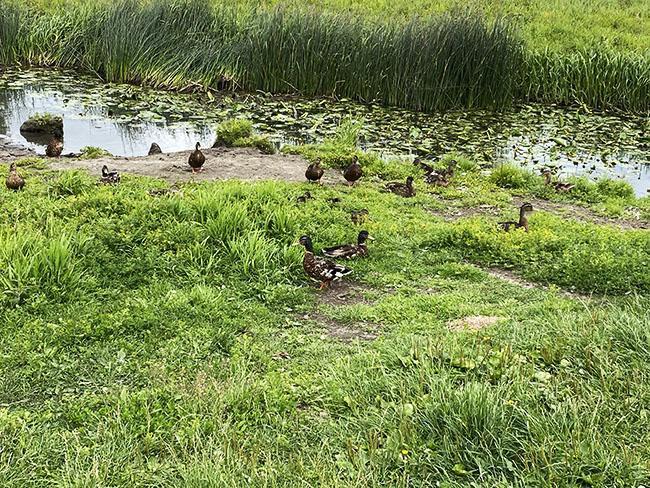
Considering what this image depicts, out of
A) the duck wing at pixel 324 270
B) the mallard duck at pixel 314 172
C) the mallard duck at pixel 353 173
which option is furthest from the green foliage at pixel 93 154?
the duck wing at pixel 324 270

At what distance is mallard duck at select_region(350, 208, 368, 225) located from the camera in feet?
24.7

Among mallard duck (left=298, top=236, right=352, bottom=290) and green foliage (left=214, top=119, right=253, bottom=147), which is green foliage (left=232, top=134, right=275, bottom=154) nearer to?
green foliage (left=214, top=119, right=253, bottom=147)

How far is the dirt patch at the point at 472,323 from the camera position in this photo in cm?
517

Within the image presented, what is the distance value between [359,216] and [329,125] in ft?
20.2

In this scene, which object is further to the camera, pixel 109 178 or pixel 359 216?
pixel 109 178

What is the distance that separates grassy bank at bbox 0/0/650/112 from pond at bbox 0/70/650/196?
19.5 inches

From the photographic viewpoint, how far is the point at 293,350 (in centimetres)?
500

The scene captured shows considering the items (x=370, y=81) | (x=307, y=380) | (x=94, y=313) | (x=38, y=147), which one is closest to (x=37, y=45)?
(x=38, y=147)

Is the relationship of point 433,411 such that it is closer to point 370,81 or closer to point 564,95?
point 370,81

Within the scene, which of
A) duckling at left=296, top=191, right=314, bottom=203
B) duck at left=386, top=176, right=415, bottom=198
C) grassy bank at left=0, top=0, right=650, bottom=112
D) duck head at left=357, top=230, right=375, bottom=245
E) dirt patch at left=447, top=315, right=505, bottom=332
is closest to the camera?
dirt patch at left=447, top=315, right=505, bottom=332

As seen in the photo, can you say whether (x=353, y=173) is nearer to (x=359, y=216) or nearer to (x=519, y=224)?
(x=359, y=216)

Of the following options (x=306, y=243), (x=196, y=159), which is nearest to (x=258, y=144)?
(x=196, y=159)

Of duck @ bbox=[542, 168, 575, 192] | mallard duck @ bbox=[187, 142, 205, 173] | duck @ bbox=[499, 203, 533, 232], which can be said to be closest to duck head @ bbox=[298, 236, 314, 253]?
duck @ bbox=[499, 203, 533, 232]

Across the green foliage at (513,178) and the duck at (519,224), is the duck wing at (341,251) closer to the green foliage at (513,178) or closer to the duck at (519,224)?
the duck at (519,224)
